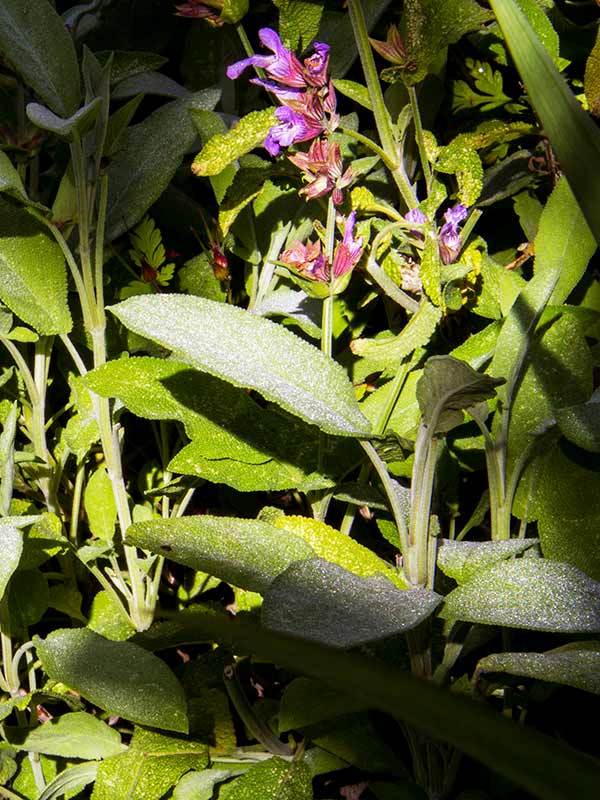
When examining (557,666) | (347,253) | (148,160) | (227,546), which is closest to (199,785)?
(227,546)

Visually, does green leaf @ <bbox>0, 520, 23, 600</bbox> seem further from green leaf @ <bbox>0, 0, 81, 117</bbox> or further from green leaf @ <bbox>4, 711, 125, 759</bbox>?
green leaf @ <bbox>0, 0, 81, 117</bbox>

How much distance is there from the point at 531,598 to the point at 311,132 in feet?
1.12

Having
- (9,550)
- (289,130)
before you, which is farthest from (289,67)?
(9,550)

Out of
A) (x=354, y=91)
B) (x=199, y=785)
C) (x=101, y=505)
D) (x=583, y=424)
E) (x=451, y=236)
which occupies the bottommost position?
(x=199, y=785)

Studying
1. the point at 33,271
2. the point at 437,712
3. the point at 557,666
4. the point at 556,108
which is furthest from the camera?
the point at 33,271

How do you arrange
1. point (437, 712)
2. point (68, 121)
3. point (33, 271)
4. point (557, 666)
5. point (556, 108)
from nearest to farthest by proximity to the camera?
point (437, 712) → point (556, 108) → point (557, 666) → point (68, 121) → point (33, 271)

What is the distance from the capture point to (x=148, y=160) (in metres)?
0.73

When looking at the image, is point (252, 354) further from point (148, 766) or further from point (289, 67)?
point (148, 766)

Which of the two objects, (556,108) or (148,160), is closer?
(556,108)

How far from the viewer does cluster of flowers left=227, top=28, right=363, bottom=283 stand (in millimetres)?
584

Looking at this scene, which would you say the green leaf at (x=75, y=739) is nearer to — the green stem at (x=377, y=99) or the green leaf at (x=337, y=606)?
the green leaf at (x=337, y=606)

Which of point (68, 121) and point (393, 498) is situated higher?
point (68, 121)

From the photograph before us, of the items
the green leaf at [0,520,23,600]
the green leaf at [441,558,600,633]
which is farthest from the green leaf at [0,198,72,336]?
the green leaf at [441,558,600,633]

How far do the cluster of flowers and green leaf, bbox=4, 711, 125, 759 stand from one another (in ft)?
1.29
